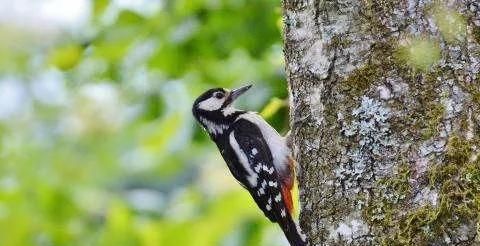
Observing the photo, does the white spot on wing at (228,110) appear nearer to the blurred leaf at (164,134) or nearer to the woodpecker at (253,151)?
the woodpecker at (253,151)

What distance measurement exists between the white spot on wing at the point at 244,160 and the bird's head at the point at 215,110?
0.45ft

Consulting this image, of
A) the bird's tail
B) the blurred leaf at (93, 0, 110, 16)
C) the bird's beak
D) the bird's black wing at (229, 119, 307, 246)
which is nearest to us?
the bird's tail

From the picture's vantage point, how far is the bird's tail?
2.76m

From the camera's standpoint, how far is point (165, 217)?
4.75 m

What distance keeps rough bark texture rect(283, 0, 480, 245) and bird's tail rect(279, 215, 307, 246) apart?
4 centimetres

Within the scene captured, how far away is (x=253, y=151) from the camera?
3754 millimetres

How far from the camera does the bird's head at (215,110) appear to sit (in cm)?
398

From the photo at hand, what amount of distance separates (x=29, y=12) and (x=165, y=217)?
4.44 meters

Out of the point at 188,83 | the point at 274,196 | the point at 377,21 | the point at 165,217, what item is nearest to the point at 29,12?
the point at 188,83

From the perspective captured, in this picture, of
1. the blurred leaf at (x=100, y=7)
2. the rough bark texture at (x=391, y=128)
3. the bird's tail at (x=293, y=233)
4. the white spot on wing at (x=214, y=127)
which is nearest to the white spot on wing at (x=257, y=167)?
the white spot on wing at (x=214, y=127)

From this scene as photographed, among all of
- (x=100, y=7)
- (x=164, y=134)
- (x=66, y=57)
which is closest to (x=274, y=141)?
(x=164, y=134)

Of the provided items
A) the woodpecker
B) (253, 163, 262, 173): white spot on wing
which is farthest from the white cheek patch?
(253, 163, 262, 173): white spot on wing

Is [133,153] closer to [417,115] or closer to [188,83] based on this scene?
[188,83]

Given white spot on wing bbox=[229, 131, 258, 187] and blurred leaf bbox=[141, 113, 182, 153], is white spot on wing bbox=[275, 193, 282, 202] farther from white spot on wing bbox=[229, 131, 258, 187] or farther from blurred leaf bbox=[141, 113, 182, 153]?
blurred leaf bbox=[141, 113, 182, 153]
